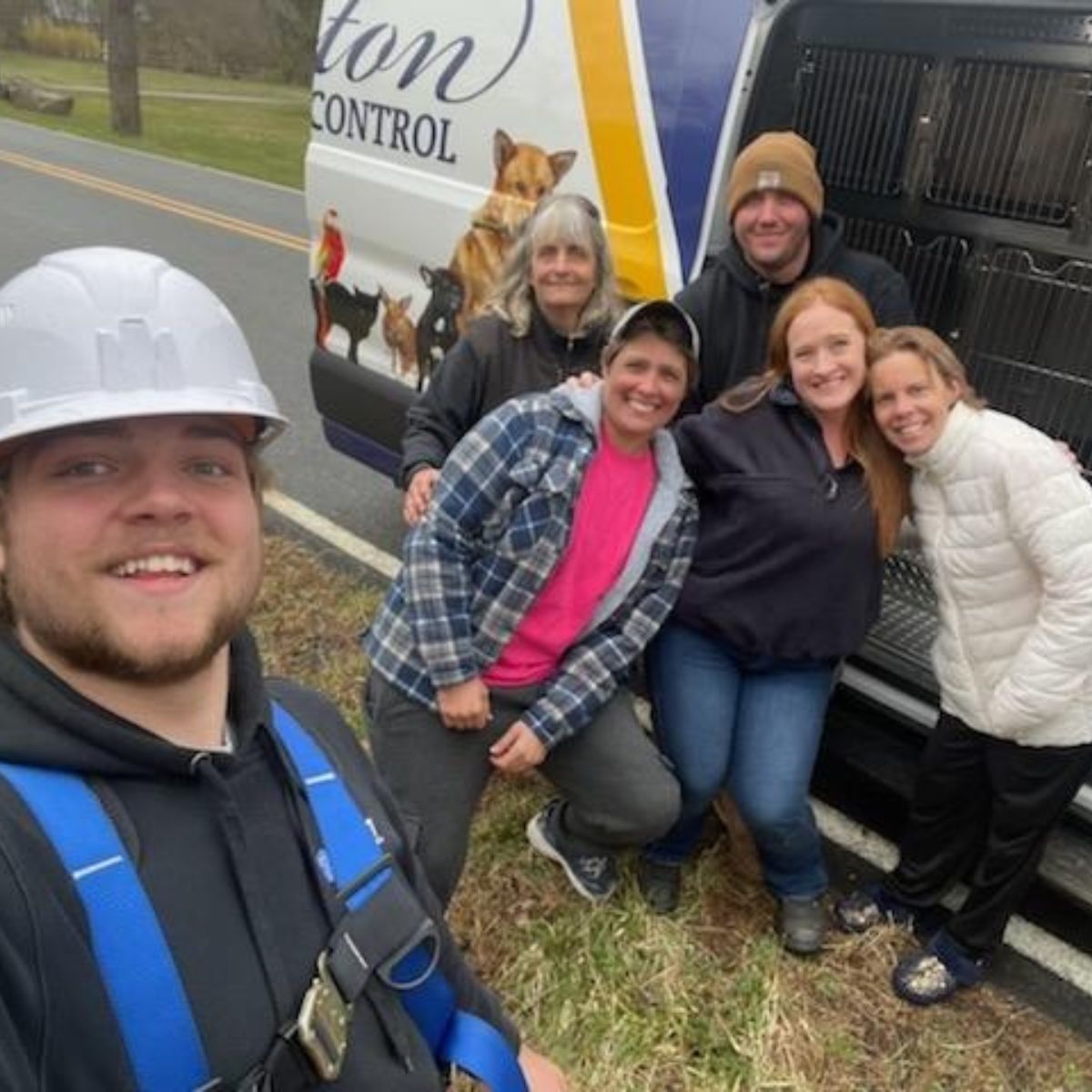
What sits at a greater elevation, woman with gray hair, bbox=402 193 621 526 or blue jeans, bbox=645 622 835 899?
woman with gray hair, bbox=402 193 621 526

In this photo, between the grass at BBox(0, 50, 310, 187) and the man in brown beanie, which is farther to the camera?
the grass at BBox(0, 50, 310, 187)

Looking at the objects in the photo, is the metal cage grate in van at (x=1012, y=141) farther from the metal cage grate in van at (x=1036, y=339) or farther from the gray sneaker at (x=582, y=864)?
the gray sneaker at (x=582, y=864)

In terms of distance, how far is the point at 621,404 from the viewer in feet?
7.72

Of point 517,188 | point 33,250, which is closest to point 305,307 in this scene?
point 33,250

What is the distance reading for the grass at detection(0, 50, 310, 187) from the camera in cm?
1598

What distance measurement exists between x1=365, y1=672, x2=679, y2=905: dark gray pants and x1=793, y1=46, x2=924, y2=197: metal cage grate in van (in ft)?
6.66

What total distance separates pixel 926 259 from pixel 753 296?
1.36 meters

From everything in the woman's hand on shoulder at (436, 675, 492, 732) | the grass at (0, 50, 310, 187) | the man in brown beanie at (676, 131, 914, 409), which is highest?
the man in brown beanie at (676, 131, 914, 409)

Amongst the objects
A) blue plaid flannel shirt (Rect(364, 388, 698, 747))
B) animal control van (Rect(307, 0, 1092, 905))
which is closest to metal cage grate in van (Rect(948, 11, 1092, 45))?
animal control van (Rect(307, 0, 1092, 905))

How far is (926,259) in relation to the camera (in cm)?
374

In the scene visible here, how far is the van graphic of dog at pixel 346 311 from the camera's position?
13.2 ft

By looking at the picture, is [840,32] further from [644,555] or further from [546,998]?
[546,998]

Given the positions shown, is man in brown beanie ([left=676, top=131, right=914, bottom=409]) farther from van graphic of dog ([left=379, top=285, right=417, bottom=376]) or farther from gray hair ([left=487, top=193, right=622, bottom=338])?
van graphic of dog ([left=379, top=285, right=417, bottom=376])

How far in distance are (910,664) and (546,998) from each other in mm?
1263
